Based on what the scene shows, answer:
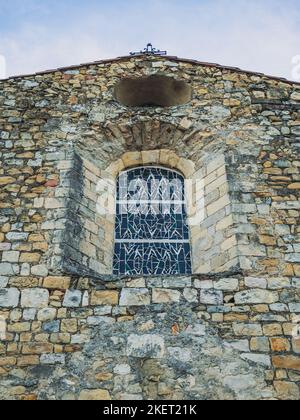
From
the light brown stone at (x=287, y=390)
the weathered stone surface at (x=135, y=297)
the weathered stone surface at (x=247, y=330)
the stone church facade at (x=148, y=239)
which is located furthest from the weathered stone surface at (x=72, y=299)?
the light brown stone at (x=287, y=390)

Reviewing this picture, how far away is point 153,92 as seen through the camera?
8.05m

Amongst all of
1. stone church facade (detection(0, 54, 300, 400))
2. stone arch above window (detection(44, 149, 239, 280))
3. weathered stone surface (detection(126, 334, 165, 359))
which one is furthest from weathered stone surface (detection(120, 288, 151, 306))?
weathered stone surface (detection(126, 334, 165, 359))

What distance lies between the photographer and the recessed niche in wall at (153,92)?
25.3ft

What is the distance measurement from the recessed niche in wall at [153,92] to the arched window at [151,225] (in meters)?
1.30

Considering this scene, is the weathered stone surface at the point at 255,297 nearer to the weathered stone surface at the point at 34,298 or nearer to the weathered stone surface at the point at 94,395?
the weathered stone surface at the point at 94,395

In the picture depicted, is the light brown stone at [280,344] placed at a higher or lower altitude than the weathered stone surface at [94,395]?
higher

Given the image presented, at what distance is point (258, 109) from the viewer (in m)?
7.16

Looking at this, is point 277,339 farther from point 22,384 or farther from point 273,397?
point 22,384

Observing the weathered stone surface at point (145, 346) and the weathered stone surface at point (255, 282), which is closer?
A: the weathered stone surface at point (145, 346)

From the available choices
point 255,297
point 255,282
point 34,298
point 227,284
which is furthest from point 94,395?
point 255,282

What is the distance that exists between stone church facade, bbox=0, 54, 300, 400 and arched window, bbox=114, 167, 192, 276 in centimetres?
2

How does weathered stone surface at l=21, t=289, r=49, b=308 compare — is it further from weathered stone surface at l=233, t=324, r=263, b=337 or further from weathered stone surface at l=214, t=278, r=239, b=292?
weathered stone surface at l=233, t=324, r=263, b=337

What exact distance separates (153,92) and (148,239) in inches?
108

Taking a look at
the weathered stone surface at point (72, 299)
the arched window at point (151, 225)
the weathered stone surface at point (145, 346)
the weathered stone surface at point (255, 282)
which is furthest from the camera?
the arched window at point (151, 225)
